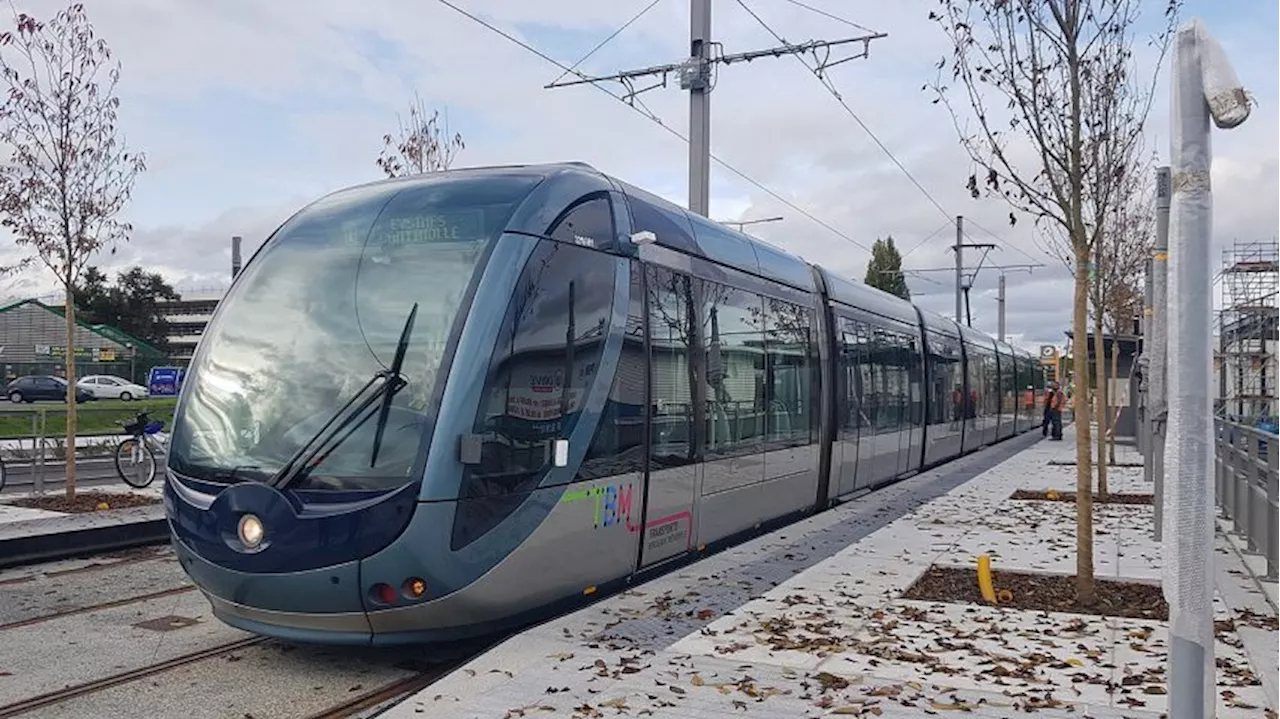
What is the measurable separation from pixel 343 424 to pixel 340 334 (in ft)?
2.16

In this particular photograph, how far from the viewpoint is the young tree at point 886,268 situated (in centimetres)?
7419

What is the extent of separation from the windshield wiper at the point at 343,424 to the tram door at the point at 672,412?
2545mm

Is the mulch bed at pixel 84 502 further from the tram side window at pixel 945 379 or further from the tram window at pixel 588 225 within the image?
the tram side window at pixel 945 379

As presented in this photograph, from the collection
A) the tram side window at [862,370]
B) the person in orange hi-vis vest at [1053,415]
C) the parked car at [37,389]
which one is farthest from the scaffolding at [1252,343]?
the parked car at [37,389]

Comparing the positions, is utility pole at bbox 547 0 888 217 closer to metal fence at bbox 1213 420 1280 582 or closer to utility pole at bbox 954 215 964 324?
metal fence at bbox 1213 420 1280 582

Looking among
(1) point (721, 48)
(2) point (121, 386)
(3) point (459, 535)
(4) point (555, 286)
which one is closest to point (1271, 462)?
(4) point (555, 286)

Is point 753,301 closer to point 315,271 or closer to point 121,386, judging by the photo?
point 315,271

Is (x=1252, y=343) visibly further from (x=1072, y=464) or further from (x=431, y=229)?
(x=431, y=229)

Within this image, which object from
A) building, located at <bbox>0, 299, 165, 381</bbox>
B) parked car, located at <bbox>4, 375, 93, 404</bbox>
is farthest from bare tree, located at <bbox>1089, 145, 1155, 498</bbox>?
building, located at <bbox>0, 299, 165, 381</bbox>

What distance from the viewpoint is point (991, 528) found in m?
12.5

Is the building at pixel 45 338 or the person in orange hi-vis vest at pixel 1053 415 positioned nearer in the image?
the person in orange hi-vis vest at pixel 1053 415

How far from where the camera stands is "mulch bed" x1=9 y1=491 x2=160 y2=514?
13.5 m

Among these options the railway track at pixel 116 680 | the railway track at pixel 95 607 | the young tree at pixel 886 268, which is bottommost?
the railway track at pixel 116 680

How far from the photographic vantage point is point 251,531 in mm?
6660
